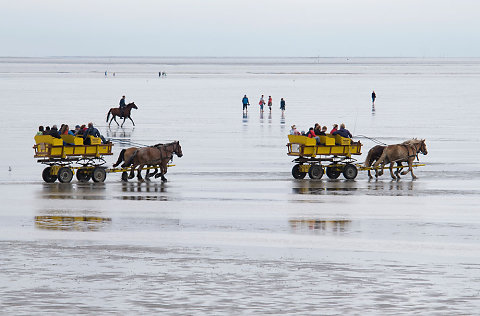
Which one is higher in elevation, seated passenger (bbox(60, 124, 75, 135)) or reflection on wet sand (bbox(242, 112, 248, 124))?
reflection on wet sand (bbox(242, 112, 248, 124))

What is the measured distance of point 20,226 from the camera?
1802 centimetres

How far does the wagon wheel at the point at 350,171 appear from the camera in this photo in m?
26.5

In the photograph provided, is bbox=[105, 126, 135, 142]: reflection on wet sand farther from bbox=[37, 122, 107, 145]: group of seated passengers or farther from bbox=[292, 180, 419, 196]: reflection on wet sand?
bbox=[292, 180, 419, 196]: reflection on wet sand

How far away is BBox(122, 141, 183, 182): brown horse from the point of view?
25.3 m

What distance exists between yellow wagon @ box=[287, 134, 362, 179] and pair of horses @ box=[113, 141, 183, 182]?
11.0 ft

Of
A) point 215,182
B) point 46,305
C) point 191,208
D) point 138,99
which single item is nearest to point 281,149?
point 215,182

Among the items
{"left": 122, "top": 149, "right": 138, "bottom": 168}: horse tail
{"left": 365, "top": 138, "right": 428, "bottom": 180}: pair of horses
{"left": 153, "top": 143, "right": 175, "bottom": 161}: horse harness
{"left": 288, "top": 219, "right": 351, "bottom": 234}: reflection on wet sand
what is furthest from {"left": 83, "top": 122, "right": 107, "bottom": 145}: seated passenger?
{"left": 288, "top": 219, "right": 351, "bottom": 234}: reflection on wet sand

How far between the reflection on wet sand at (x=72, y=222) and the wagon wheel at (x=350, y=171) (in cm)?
951

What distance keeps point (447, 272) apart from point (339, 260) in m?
1.73

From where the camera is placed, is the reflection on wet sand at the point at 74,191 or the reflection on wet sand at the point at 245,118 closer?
the reflection on wet sand at the point at 74,191

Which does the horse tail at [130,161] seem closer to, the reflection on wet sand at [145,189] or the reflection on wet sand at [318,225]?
the reflection on wet sand at [145,189]

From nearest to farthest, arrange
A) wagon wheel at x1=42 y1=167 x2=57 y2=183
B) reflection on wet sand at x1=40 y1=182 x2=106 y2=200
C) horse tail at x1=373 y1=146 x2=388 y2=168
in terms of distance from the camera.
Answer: reflection on wet sand at x1=40 y1=182 x2=106 y2=200
wagon wheel at x1=42 y1=167 x2=57 y2=183
horse tail at x1=373 y1=146 x2=388 y2=168

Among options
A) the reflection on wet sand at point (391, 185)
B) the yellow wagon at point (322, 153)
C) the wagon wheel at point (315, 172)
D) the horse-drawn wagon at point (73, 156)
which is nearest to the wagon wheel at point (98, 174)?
the horse-drawn wagon at point (73, 156)

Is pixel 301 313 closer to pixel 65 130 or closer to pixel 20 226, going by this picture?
pixel 20 226
